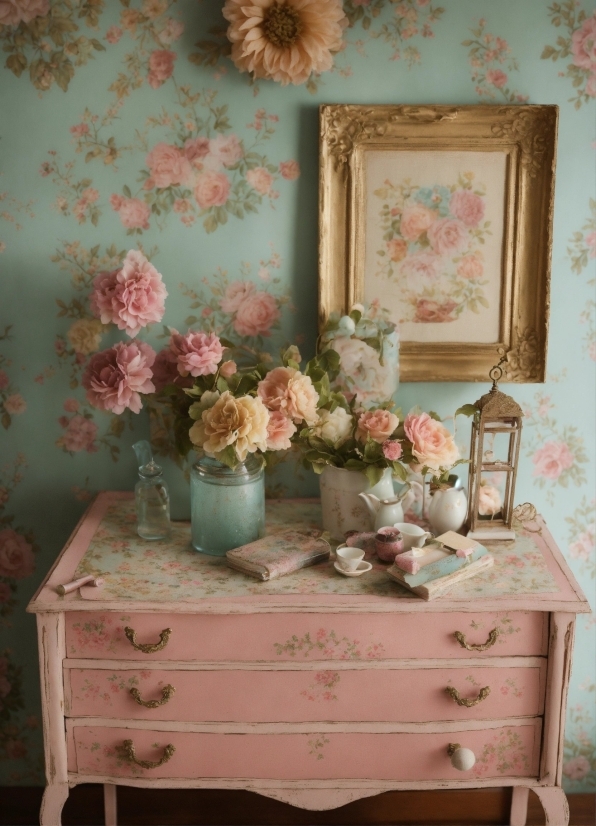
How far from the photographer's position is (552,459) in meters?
2.12

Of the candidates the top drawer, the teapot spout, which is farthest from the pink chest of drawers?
the teapot spout

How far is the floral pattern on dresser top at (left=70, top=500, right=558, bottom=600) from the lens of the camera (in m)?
1.65

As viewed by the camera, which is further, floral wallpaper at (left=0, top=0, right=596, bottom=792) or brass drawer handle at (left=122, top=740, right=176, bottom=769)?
floral wallpaper at (left=0, top=0, right=596, bottom=792)

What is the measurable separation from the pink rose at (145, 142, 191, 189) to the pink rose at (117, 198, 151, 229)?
63 millimetres

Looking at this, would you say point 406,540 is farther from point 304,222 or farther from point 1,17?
point 1,17

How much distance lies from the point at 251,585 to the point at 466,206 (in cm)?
102

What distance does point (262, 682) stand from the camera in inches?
65.8

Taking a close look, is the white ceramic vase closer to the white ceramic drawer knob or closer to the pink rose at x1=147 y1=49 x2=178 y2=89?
the white ceramic drawer knob

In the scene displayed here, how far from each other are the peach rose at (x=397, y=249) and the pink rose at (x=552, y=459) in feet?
2.02

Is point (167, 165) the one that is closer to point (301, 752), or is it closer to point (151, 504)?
point (151, 504)

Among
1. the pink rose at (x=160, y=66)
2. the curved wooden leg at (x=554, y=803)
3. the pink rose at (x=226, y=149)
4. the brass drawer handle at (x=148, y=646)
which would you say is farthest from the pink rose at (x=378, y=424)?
the pink rose at (x=160, y=66)

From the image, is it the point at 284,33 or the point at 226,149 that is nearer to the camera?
the point at 284,33

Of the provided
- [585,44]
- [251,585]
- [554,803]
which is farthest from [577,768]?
[585,44]

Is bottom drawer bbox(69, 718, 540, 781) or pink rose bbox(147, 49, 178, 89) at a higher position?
pink rose bbox(147, 49, 178, 89)
